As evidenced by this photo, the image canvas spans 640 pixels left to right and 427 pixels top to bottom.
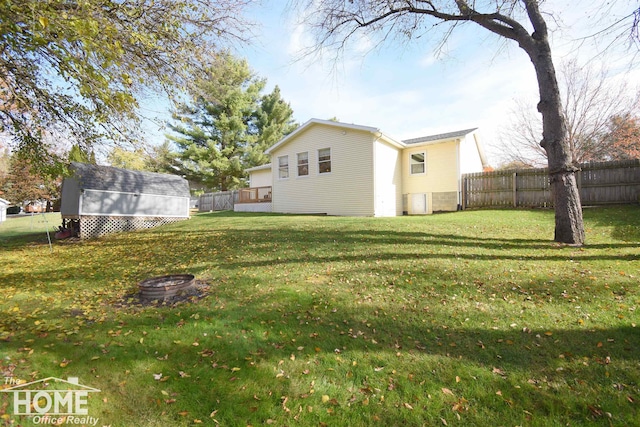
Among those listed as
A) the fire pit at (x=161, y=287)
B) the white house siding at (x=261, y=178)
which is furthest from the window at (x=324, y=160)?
the fire pit at (x=161, y=287)

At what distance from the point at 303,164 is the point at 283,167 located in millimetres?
1674

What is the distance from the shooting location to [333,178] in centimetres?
1569

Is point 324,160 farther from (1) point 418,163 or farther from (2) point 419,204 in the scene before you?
(2) point 419,204

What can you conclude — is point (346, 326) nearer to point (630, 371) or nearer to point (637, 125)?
point (630, 371)

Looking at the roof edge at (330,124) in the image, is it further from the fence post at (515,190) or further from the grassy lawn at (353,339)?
the grassy lawn at (353,339)

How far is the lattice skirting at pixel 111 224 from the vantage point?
13.4 metres

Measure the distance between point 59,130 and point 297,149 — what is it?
11.7 m

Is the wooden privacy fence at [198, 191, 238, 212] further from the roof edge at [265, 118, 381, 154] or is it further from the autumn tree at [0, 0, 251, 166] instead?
the autumn tree at [0, 0, 251, 166]

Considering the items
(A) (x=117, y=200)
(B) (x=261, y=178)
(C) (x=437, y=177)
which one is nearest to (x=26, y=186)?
(A) (x=117, y=200)

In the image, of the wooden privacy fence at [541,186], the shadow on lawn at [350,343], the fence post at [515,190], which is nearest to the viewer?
the shadow on lawn at [350,343]

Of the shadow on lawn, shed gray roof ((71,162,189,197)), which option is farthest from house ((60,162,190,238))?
the shadow on lawn

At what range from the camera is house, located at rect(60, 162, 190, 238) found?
1332 centimetres

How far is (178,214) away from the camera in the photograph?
1711 cm

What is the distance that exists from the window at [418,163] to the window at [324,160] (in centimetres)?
495
